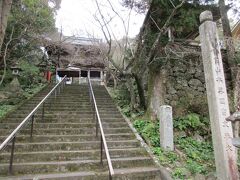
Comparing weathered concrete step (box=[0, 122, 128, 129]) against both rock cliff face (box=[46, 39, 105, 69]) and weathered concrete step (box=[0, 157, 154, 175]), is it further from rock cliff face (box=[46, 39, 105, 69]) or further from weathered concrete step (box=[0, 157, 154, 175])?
rock cliff face (box=[46, 39, 105, 69])

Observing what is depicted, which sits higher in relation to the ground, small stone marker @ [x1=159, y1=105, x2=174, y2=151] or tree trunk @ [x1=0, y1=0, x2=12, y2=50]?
tree trunk @ [x1=0, y1=0, x2=12, y2=50]

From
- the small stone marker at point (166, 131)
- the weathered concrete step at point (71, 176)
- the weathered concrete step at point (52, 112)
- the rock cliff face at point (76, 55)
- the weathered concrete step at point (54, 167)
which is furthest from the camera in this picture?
the rock cliff face at point (76, 55)

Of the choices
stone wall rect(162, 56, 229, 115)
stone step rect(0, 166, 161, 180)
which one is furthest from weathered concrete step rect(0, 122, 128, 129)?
stone step rect(0, 166, 161, 180)

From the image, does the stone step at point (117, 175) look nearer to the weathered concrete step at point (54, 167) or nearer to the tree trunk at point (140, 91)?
the weathered concrete step at point (54, 167)

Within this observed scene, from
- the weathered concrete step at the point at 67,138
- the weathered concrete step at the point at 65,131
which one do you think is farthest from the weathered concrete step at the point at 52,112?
the weathered concrete step at the point at 67,138

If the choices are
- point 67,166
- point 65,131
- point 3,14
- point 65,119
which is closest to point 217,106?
point 67,166

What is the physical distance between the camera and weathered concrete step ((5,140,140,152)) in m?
5.58

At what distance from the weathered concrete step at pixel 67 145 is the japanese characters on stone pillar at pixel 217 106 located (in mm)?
2174

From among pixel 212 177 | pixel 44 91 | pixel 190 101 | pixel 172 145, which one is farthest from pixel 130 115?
pixel 44 91

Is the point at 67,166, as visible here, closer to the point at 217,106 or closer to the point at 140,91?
the point at 217,106

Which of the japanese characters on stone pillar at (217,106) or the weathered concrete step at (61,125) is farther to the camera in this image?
the weathered concrete step at (61,125)

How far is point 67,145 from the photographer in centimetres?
582

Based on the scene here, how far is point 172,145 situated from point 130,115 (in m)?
2.53

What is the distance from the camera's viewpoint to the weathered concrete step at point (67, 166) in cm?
475
